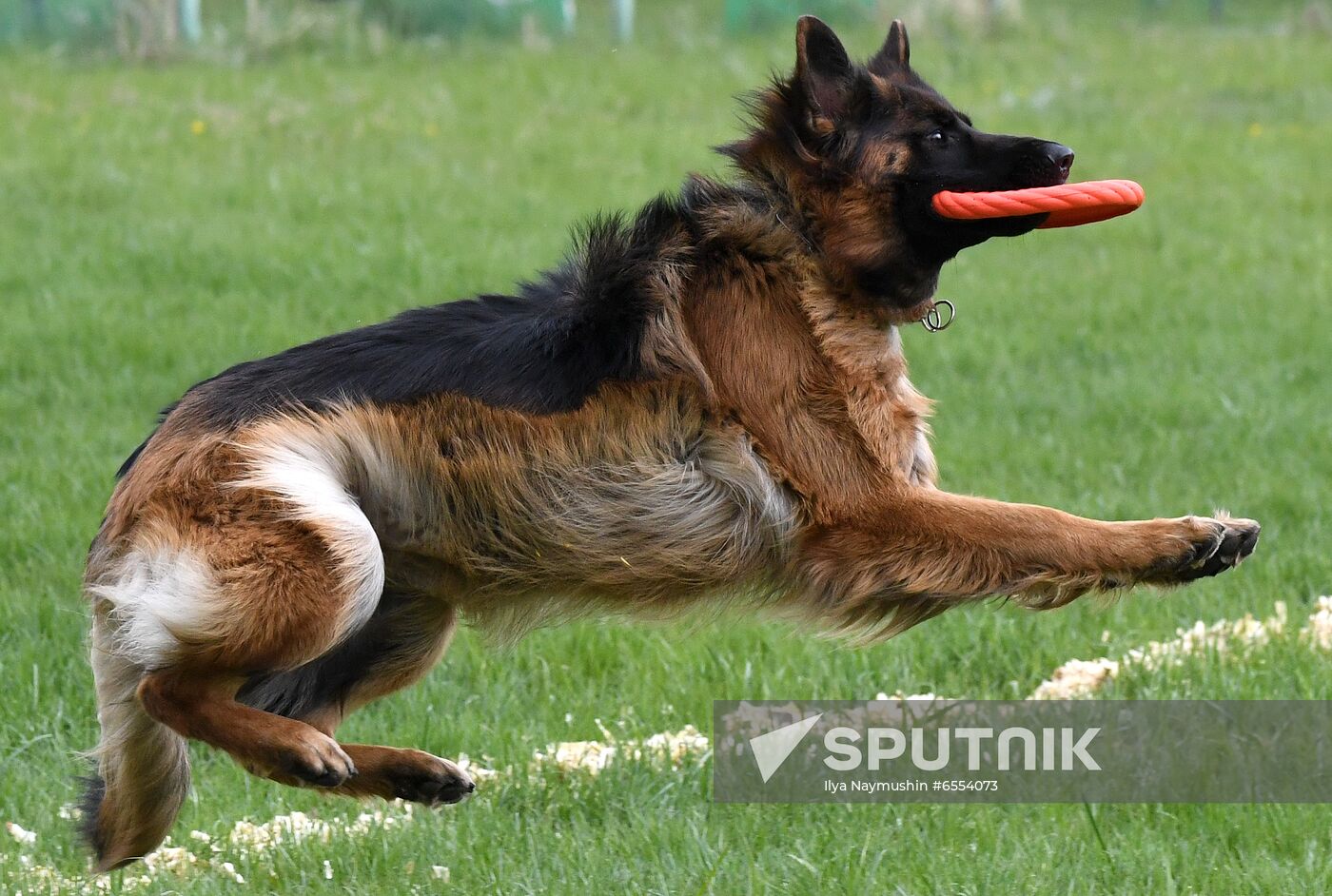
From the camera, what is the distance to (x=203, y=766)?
199 inches

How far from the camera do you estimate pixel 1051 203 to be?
13.9 feet

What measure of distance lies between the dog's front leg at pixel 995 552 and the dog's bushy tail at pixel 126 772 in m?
1.75

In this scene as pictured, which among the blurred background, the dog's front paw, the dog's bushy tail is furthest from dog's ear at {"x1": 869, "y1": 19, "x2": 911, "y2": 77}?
the blurred background

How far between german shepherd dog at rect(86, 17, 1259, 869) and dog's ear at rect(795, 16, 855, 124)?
0.01 m

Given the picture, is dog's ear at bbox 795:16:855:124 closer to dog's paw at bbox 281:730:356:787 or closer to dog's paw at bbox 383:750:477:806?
dog's paw at bbox 383:750:477:806

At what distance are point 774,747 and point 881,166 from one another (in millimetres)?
1697

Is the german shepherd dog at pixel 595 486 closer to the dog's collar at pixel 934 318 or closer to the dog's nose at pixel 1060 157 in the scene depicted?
the dog's nose at pixel 1060 157

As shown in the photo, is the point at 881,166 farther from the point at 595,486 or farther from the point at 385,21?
the point at 385,21

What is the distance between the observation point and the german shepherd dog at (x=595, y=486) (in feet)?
13.1

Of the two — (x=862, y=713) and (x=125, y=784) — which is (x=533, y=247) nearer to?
(x=862, y=713)
